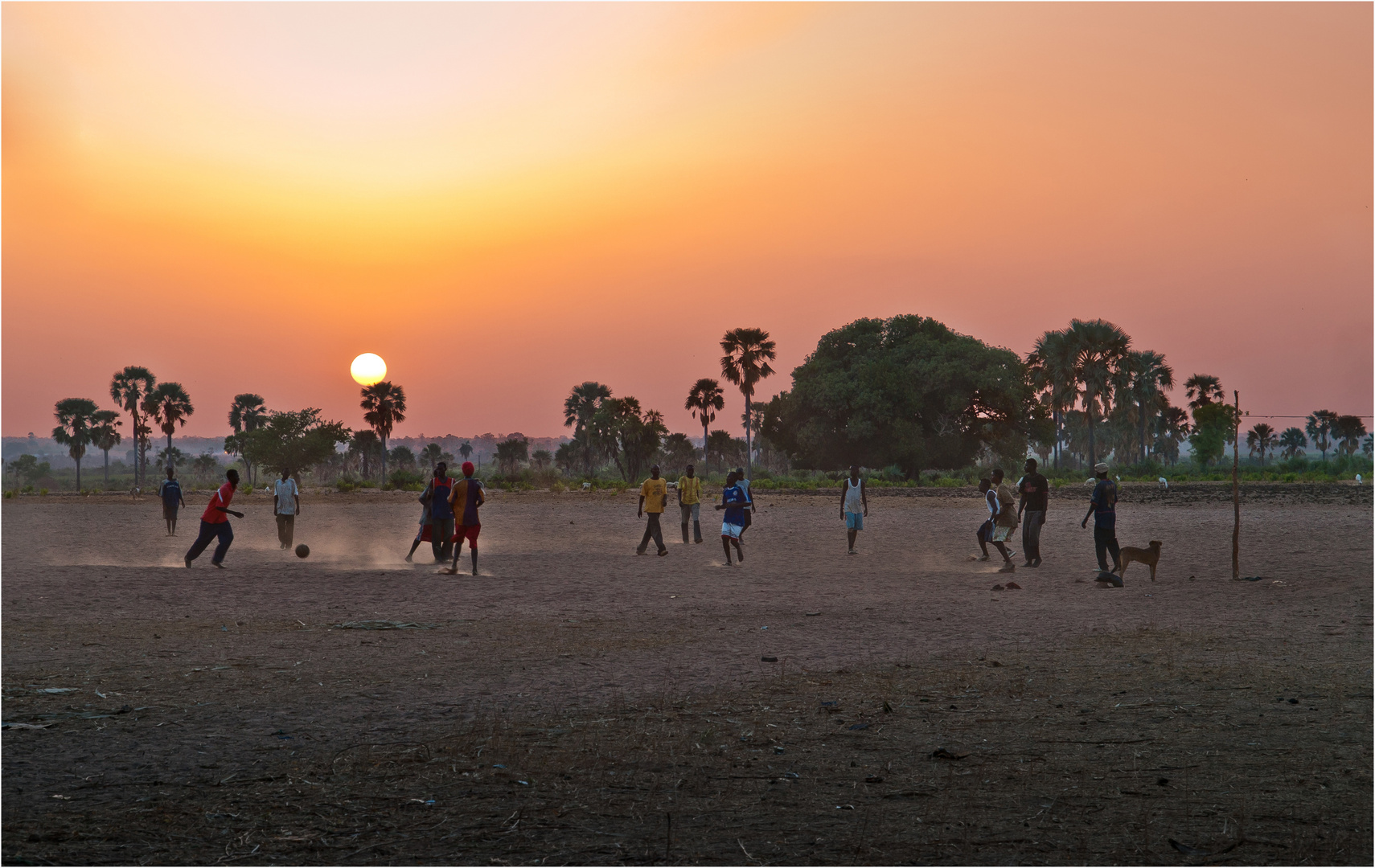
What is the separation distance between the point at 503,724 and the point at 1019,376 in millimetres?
65317

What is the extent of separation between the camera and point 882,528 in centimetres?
2703

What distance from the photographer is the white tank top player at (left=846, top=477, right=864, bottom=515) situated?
1931 centimetres

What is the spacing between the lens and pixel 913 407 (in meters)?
67.7

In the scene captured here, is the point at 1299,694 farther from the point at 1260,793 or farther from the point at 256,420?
the point at 256,420

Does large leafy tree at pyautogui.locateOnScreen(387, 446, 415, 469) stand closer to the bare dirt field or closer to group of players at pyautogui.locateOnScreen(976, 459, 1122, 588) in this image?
the bare dirt field

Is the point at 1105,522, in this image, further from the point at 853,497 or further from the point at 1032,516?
the point at 853,497

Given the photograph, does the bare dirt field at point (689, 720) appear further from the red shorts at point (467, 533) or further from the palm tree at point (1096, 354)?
the palm tree at point (1096, 354)

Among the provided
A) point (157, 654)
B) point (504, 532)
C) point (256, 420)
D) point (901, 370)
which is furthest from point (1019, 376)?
point (256, 420)

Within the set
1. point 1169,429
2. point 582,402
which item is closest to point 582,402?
point 582,402

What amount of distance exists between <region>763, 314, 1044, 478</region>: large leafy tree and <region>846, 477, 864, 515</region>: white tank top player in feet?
155

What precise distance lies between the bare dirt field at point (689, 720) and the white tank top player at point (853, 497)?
12.0 feet

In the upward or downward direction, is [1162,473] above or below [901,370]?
below

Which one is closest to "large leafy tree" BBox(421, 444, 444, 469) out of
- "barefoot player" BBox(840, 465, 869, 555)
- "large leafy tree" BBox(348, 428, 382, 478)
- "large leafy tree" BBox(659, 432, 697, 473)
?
"large leafy tree" BBox(348, 428, 382, 478)

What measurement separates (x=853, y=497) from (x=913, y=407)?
163 feet
